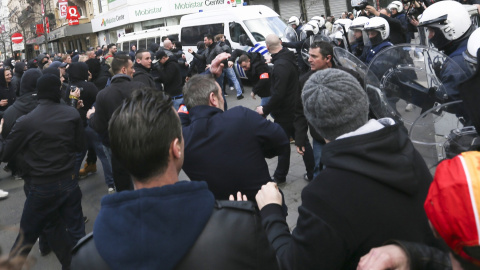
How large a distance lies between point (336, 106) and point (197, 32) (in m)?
13.2

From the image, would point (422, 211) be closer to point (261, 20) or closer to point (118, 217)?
point (118, 217)

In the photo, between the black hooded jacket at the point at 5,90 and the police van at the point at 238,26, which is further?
the police van at the point at 238,26

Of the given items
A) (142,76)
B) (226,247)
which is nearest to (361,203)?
(226,247)

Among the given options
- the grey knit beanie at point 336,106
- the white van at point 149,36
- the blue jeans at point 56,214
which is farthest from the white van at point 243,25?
the grey knit beanie at point 336,106

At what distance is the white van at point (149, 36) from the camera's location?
16266mm

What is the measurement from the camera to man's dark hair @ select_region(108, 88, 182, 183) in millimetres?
1367

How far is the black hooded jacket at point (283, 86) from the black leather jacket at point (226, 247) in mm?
3407

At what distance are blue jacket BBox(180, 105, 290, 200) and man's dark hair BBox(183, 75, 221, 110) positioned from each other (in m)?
0.06

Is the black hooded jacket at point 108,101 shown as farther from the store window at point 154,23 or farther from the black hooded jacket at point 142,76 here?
the store window at point 154,23

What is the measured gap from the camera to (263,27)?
12.3 meters

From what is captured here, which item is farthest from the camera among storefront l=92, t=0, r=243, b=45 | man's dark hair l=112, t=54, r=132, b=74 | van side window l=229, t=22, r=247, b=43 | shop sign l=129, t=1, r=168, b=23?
shop sign l=129, t=1, r=168, b=23

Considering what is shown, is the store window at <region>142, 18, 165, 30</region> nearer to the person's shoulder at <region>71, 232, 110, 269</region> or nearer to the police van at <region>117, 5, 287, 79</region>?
the police van at <region>117, 5, 287, 79</region>

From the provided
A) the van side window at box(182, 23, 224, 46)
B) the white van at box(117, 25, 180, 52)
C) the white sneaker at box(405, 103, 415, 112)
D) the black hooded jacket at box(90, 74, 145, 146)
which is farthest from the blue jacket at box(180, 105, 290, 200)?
the white van at box(117, 25, 180, 52)

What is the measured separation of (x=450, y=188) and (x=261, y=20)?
12.3 m
